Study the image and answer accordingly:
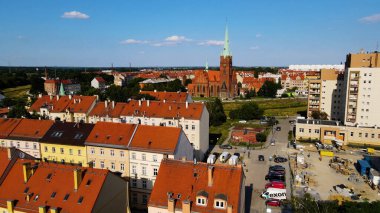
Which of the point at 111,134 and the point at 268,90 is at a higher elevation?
the point at 111,134

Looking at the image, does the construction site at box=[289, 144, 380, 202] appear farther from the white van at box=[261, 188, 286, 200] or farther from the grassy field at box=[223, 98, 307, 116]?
the grassy field at box=[223, 98, 307, 116]

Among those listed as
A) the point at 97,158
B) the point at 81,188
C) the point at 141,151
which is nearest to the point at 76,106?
the point at 97,158

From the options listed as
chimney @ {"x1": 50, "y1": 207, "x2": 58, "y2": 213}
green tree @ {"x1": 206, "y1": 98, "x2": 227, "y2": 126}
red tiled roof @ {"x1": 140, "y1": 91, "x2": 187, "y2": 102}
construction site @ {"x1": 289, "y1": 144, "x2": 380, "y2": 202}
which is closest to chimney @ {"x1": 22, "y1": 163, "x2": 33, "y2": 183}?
chimney @ {"x1": 50, "y1": 207, "x2": 58, "y2": 213}

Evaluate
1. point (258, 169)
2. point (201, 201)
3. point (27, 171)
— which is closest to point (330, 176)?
point (258, 169)

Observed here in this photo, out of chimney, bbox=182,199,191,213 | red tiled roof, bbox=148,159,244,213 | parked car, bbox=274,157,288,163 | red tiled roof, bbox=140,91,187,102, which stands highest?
red tiled roof, bbox=140,91,187,102

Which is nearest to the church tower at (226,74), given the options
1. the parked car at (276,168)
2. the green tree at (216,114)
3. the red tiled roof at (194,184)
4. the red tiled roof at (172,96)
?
the green tree at (216,114)

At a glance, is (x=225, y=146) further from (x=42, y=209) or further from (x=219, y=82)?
(x=219, y=82)

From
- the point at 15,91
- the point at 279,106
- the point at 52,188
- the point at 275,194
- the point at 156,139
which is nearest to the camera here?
the point at 52,188
